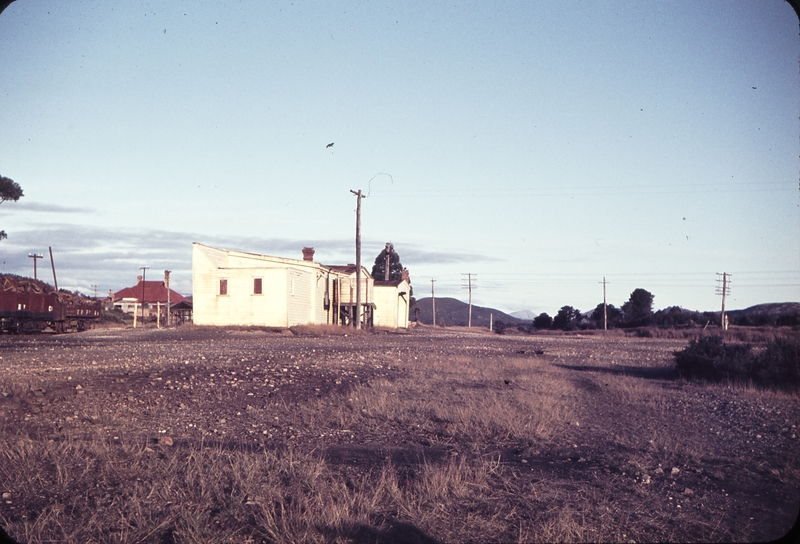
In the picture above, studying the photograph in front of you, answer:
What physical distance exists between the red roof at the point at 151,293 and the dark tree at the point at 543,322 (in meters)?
51.5

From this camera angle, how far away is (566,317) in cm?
7950

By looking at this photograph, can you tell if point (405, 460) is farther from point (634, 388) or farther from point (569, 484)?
point (634, 388)

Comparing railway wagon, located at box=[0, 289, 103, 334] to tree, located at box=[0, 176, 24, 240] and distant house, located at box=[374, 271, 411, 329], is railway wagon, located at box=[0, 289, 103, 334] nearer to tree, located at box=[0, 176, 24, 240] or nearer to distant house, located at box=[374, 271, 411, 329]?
tree, located at box=[0, 176, 24, 240]

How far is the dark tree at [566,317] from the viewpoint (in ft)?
257

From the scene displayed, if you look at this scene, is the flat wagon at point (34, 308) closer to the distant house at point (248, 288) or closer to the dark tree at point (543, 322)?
the distant house at point (248, 288)

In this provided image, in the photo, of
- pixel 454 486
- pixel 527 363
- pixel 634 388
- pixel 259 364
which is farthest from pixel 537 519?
pixel 527 363

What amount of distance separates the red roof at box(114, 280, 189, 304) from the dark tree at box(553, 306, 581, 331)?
177ft

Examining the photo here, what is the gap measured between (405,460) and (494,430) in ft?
5.59

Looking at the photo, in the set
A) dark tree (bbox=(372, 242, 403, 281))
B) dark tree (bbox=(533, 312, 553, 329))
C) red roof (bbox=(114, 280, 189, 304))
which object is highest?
dark tree (bbox=(372, 242, 403, 281))

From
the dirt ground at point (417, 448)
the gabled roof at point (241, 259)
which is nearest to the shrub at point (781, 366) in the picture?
the dirt ground at point (417, 448)

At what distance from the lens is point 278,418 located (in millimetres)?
8555

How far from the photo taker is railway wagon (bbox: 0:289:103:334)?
2802cm

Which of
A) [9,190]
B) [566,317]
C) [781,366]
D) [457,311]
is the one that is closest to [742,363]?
[781,366]

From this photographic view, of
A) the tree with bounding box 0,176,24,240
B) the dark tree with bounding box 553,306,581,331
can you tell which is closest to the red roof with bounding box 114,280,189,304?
the tree with bounding box 0,176,24,240
